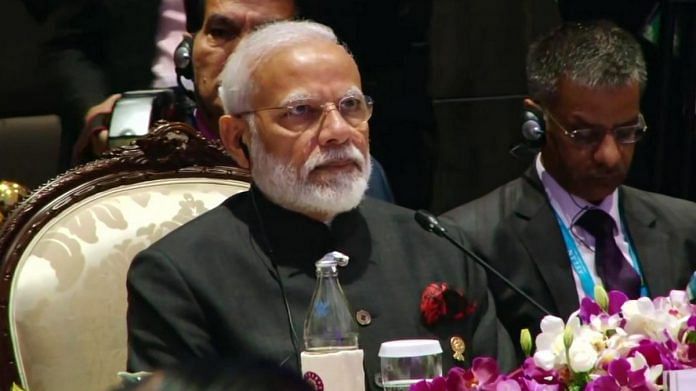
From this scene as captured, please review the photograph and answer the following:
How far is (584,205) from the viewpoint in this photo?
3119 mm

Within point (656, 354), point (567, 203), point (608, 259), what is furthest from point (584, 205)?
point (656, 354)

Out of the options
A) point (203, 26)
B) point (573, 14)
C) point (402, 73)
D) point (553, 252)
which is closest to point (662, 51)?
point (573, 14)

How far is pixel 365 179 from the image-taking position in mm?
2561

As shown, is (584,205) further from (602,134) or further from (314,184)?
(314,184)

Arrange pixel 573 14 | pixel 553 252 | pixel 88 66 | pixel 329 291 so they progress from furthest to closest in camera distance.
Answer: pixel 573 14 → pixel 88 66 → pixel 553 252 → pixel 329 291

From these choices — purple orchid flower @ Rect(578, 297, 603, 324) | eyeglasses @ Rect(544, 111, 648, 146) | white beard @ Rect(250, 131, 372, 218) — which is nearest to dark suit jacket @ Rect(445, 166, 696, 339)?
eyeglasses @ Rect(544, 111, 648, 146)

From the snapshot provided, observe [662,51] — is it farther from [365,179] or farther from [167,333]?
[167,333]

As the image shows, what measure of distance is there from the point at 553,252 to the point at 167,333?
1.03m

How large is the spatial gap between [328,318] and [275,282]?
0.35 meters

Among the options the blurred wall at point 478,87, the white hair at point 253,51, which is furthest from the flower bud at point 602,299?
the blurred wall at point 478,87

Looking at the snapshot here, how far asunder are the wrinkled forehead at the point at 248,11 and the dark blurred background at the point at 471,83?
0.44 meters

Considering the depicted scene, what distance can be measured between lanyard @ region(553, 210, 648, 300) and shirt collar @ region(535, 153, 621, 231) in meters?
0.03

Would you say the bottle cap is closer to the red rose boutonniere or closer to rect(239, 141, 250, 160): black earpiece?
the red rose boutonniere

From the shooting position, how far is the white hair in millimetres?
2592
